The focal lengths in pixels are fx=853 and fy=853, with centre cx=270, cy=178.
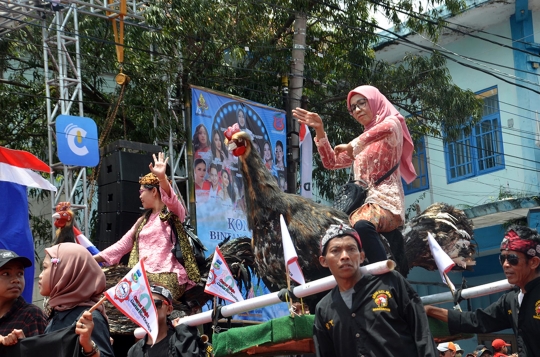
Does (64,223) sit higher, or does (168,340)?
(64,223)

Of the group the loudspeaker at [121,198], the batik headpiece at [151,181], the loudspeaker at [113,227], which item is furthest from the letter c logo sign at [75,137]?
the batik headpiece at [151,181]

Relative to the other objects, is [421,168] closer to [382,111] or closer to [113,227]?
[113,227]

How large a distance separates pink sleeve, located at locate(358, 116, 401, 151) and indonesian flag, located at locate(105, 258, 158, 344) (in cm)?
199

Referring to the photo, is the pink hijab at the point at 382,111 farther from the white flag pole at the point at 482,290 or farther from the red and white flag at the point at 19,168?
the red and white flag at the point at 19,168

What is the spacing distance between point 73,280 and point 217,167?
346 inches

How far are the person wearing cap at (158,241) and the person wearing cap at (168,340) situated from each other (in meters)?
1.83

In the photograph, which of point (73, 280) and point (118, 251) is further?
point (118, 251)

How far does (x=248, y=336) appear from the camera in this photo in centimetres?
521

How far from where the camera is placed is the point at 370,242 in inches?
223

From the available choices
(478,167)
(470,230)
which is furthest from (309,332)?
(478,167)

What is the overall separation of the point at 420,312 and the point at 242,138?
2.88m

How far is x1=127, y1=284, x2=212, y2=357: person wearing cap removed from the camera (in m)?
5.02

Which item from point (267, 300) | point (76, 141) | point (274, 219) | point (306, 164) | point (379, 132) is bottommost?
point (267, 300)

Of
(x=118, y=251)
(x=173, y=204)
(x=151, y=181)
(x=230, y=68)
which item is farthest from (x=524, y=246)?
(x=230, y=68)
